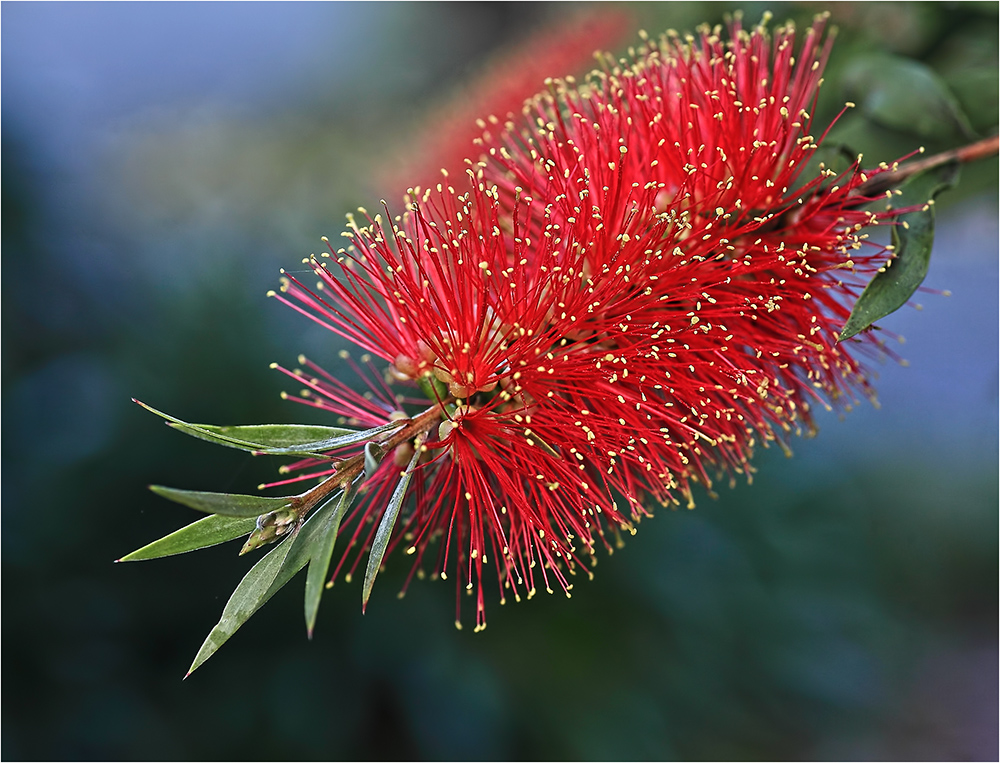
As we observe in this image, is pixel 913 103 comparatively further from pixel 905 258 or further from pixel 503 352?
pixel 503 352

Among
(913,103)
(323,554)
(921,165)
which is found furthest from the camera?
(913,103)

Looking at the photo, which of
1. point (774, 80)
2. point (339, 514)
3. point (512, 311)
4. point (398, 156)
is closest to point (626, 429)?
point (512, 311)

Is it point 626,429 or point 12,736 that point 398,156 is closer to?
point 626,429

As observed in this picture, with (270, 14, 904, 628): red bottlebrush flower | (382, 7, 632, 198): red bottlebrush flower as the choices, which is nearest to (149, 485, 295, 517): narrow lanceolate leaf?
(270, 14, 904, 628): red bottlebrush flower

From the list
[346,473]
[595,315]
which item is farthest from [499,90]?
[346,473]

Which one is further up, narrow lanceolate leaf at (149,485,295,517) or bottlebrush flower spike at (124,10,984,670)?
bottlebrush flower spike at (124,10,984,670)

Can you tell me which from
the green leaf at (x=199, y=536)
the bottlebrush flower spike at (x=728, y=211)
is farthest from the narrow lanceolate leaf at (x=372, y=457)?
the bottlebrush flower spike at (x=728, y=211)

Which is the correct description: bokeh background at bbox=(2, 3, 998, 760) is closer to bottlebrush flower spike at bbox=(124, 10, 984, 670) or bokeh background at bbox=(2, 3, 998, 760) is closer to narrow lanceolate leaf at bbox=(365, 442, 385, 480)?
bottlebrush flower spike at bbox=(124, 10, 984, 670)
